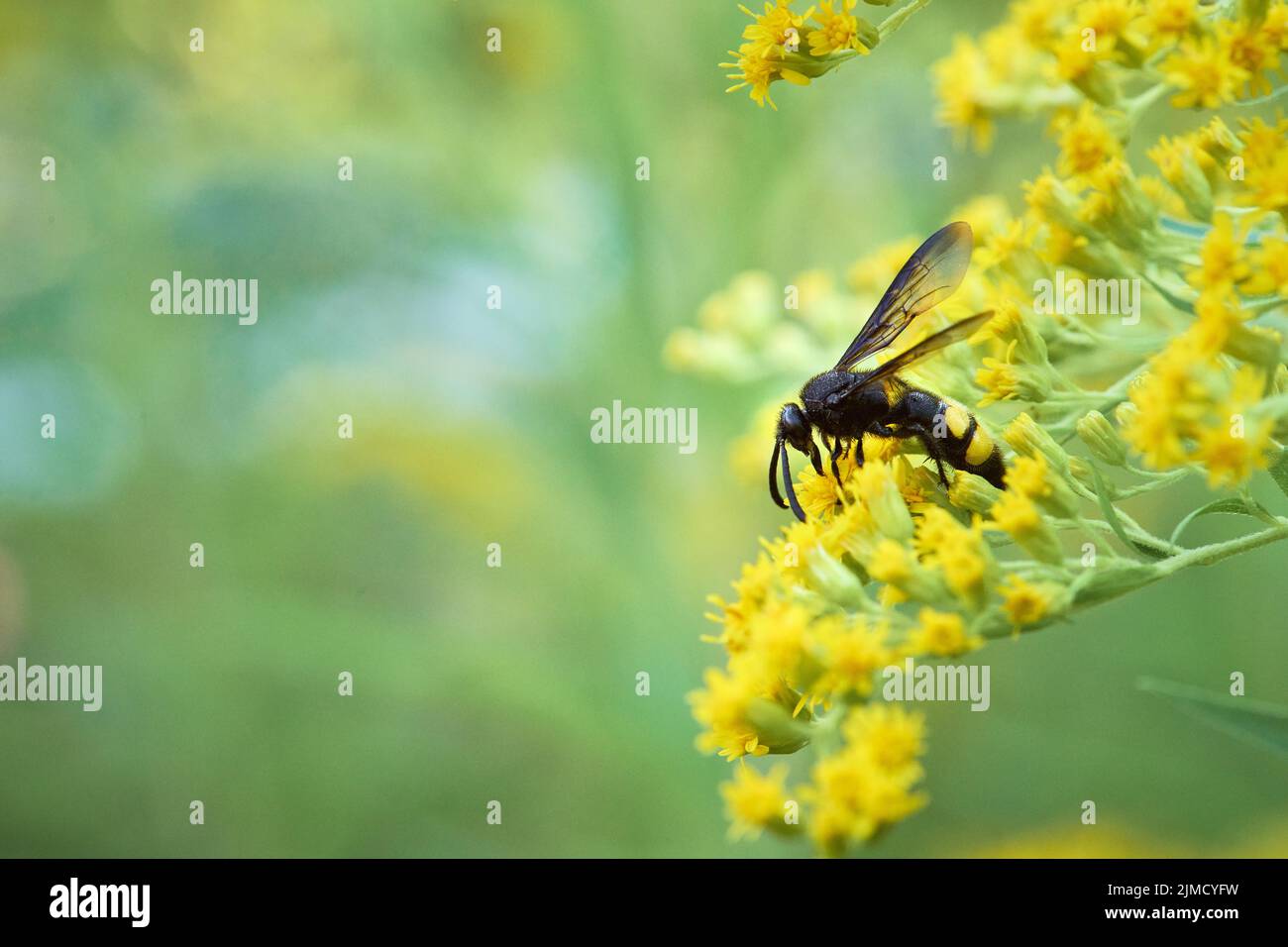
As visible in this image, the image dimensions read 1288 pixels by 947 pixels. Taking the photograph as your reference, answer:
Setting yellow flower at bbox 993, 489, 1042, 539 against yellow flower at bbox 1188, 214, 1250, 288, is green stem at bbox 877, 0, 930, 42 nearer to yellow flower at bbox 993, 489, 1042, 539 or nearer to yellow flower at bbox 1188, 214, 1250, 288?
yellow flower at bbox 1188, 214, 1250, 288

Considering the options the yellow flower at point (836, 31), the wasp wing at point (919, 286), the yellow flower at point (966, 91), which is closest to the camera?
the yellow flower at point (836, 31)

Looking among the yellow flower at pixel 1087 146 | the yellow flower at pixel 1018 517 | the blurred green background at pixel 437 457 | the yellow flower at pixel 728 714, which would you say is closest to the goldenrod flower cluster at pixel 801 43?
the yellow flower at pixel 1087 146

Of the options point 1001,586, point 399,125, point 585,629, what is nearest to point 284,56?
point 399,125

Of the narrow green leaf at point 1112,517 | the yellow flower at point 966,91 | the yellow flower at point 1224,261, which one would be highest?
the yellow flower at point 966,91

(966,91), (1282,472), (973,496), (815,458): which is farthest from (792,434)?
(1282,472)

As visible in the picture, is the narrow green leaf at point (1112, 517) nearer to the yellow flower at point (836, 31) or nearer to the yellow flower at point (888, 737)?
the yellow flower at point (888, 737)
